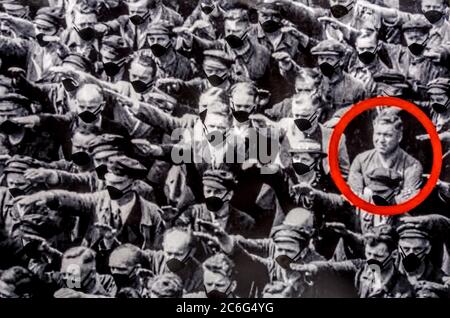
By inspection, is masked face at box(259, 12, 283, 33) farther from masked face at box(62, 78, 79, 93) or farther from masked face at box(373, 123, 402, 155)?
masked face at box(62, 78, 79, 93)

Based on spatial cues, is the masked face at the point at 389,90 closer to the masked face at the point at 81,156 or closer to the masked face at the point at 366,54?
the masked face at the point at 366,54

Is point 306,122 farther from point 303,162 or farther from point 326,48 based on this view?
point 326,48

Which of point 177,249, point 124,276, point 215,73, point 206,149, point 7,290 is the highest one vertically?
point 215,73

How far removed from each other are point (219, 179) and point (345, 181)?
45 cm

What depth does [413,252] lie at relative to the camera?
2.29 m

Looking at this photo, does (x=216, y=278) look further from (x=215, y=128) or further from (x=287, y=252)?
(x=215, y=128)

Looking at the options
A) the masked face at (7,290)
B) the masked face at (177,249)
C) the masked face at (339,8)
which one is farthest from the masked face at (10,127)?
the masked face at (339,8)

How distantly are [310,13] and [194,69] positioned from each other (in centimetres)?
45

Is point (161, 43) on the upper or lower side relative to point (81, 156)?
upper

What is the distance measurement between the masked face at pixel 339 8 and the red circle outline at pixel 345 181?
319 mm

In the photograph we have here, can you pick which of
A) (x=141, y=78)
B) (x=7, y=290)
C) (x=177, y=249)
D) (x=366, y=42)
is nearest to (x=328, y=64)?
(x=366, y=42)

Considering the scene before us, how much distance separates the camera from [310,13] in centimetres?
227

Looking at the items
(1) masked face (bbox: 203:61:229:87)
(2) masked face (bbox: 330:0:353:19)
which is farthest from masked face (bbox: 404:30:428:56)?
(1) masked face (bbox: 203:61:229:87)

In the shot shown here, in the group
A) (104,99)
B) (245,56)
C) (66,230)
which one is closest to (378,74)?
(245,56)
